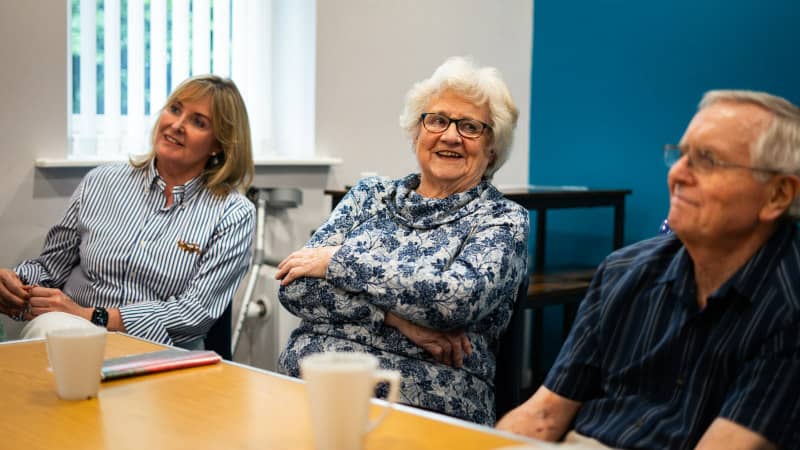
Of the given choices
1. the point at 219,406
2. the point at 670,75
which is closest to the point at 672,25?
the point at 670,75

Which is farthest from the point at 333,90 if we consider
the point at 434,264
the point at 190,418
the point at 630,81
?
the point at 190,418

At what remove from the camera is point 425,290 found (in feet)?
6.55

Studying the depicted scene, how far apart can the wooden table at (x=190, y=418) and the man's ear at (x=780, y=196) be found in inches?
22.7

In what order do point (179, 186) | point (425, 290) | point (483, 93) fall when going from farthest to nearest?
point (179, 186)
point (483, 93)
point (425, 290)

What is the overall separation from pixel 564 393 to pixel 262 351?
6.99 ft

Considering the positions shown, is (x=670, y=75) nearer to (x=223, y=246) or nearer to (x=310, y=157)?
(x=310, y=157)

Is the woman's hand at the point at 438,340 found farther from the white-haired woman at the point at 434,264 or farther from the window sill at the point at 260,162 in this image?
the window sill at the point at 260,162

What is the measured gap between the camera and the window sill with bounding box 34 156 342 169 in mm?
2949

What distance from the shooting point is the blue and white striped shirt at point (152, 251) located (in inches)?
98.8

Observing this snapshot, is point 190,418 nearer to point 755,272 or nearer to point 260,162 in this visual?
point 755,272

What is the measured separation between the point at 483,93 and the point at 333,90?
1551mm

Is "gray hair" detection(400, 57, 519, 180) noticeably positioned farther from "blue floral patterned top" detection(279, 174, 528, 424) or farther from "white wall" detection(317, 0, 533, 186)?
"white wall" detection(317, 0, 533, 186)

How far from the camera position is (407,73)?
4008 millimetres

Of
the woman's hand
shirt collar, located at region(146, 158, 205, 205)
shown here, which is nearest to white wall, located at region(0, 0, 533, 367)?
shirt collar, located at region(146, 158, 205, 205)
